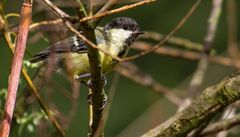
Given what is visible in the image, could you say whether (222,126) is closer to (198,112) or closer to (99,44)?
(198,112)

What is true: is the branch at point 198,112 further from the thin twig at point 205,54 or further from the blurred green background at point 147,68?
the blurred green background at point 147,68

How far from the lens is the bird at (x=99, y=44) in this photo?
3.06m

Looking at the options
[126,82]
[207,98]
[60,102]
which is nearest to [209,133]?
[207,98]

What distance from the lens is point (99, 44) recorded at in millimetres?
3025

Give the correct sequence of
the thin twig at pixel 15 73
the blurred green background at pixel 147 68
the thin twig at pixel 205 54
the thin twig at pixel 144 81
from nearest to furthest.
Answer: the thin twig at pixel 15 73
the thin twig at pixel 205 54
the thin twig at pixel 144 81
the blurred green background at pixel 147 68

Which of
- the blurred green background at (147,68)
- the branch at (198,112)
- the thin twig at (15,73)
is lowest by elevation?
the branch at (198,112)

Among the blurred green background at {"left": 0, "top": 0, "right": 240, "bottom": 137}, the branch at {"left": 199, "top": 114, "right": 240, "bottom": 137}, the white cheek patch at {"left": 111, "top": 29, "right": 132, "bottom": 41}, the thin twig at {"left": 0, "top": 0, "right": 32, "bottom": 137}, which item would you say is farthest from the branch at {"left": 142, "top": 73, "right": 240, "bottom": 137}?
the blurred green background at {"left": 0, "top": 0, "right": 240, "bottom": 137}

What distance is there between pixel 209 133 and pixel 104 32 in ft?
2.93

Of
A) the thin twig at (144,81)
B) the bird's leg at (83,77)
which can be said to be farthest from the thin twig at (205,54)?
the bird's leg at (83,77)

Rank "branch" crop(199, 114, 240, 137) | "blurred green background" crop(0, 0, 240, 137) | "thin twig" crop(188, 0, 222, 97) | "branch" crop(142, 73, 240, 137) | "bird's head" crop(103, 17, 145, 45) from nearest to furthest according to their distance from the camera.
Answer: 1. "branch" crop(142, 73, 240, 137)
2. "branch" crop(199, 114, 240, 137)
3. "bird's head" crop(103, 17, 145, 45)
4. "thin twig" crop(188, 0, 222, 97)
5. "blurred green background" crop(0, 0, 240, 137)

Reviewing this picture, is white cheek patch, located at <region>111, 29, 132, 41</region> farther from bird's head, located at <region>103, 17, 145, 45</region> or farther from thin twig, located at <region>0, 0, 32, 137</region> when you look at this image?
thin twig, located at <region>0, 0, 32, 137</region>

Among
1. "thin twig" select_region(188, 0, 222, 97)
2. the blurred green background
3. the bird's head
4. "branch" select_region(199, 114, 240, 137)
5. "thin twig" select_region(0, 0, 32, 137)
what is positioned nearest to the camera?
"thin twig" select_region(0, 0, 32, 137)

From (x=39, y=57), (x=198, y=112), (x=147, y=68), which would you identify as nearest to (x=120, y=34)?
(x=39, y=57)

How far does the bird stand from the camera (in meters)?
3.06
